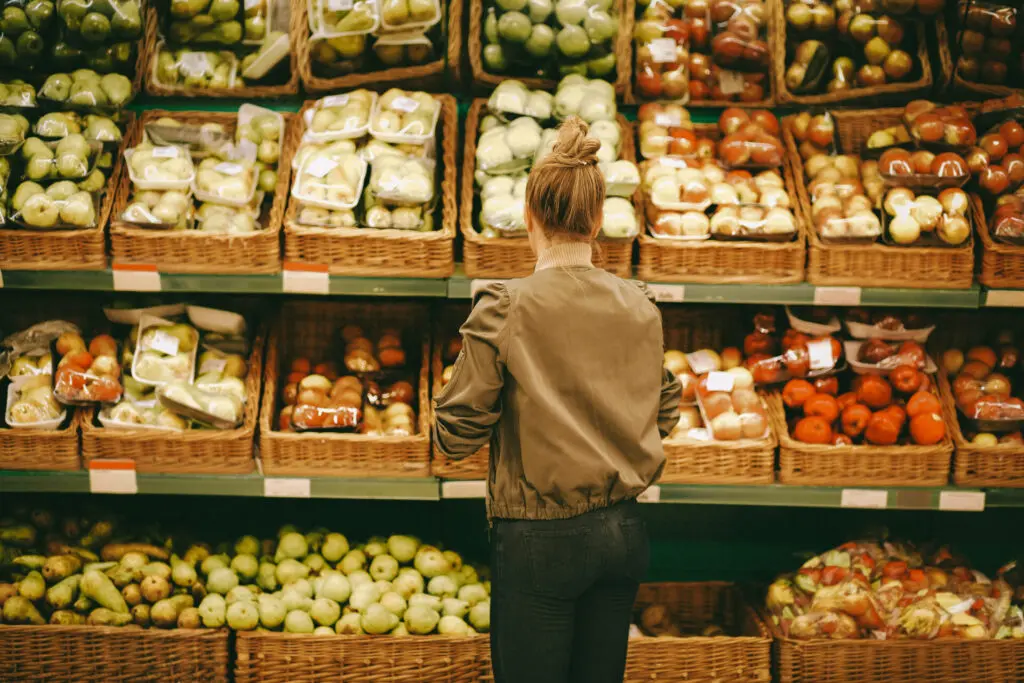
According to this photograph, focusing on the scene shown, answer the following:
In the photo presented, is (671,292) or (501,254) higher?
(501,254)

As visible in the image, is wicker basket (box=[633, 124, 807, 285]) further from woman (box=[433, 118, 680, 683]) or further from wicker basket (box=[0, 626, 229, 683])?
wicker basket (box=[0, 626, 229, 683])

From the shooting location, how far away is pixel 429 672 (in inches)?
100.0

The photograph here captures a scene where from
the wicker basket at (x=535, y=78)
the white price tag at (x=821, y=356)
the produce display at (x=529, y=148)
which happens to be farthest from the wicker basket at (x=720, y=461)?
the wicker basket at (x=535, y=78)

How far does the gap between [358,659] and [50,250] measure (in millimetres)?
1406

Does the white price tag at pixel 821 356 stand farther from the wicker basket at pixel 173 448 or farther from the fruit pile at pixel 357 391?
the wicker basket at pixel 173 448

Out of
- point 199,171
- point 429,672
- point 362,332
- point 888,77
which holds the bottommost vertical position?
point 429,672

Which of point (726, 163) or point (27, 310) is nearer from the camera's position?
point (726, 163)

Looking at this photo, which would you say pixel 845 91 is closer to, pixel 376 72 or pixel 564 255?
pixel 376 72

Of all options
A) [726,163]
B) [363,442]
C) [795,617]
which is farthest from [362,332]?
[795,617]

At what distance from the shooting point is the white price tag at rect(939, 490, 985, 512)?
8.69 ft

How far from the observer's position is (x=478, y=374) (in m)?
1.71

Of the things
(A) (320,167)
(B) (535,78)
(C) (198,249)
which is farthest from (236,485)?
(B) (535,78)

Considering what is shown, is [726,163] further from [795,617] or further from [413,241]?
[795,617]

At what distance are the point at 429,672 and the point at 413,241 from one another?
1189 mm
